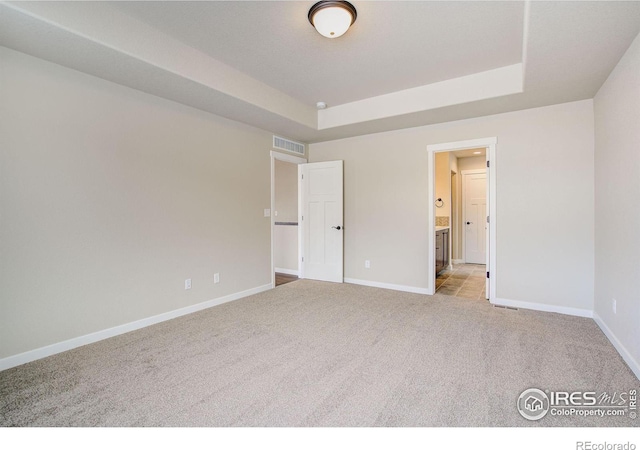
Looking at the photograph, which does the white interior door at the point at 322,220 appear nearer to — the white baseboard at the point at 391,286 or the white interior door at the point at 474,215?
the white baseboard at the point at 391,286

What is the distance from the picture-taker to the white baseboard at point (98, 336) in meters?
→ 2.34

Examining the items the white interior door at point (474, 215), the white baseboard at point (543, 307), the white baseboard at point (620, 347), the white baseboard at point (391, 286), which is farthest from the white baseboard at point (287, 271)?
the white baseboard at point (620, 347)

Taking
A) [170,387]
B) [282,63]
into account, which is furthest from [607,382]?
[282,63]

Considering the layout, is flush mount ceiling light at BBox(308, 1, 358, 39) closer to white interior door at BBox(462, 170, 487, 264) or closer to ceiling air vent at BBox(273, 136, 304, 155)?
ceiling air vent at BBox(273, 136, 304, 155)

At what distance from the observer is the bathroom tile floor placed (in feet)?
14.5

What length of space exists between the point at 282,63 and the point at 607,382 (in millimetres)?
3656

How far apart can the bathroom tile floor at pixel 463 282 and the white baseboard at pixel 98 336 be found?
3154mm

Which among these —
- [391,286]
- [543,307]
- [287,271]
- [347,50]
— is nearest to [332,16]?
[347,50]

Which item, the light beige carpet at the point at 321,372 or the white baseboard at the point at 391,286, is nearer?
the light beige carpet at the point at 321,372

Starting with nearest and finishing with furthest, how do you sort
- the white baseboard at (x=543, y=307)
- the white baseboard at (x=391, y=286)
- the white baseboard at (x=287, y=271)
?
the white baseboard at (x=543, y=307)
the white baseboard at (x=391, y=286)
the white baseboard at (x=287, y=271)

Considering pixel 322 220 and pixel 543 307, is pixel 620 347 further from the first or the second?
pixel 322 220

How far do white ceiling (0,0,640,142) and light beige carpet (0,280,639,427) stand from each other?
236 cm

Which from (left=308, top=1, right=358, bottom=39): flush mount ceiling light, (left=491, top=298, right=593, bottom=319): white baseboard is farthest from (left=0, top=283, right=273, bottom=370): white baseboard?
(left=491, top=298, right=593, bottom=319): white baseboard

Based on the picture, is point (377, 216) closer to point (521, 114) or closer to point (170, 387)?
point (521, 114)
